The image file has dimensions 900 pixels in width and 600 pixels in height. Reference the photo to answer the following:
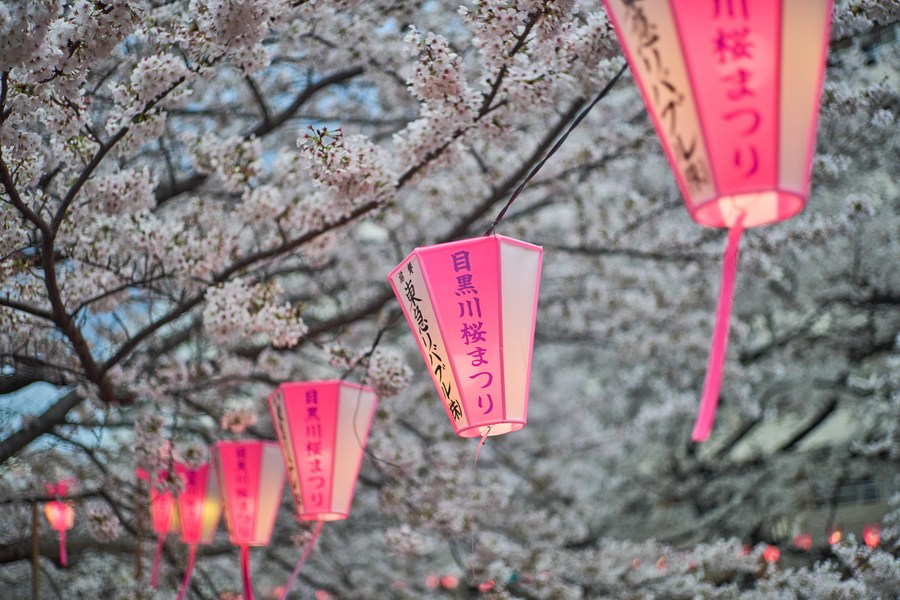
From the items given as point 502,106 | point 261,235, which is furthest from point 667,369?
point 502,106

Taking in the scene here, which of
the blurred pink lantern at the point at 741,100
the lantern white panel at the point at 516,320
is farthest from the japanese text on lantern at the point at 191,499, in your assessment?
Result: the blurred pink lantern at the point at 741,100

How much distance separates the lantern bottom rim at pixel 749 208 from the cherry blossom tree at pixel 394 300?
36.4 inches

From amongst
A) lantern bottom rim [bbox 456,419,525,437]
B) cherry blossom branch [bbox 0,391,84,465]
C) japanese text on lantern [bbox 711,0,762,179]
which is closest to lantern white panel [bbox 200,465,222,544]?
cherry blossom branch [bbox 0,391,84,465]

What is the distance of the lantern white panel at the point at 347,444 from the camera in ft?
14.3

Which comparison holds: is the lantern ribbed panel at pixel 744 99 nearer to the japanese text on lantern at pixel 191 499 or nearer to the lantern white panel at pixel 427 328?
the lantern white panel at pixel 427 328

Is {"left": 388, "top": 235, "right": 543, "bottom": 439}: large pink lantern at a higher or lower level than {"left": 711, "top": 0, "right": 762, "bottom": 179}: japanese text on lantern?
lower

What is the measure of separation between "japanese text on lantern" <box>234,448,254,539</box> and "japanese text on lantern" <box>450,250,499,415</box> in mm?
2392

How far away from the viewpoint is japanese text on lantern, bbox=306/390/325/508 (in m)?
4.34

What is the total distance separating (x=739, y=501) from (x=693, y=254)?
14.5 feet

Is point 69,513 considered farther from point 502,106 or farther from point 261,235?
point 502,106

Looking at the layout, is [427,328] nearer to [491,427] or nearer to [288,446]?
[491,427]

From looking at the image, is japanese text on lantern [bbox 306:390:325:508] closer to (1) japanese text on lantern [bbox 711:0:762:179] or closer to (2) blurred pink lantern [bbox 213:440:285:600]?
(2) blurred pink lantern [bbox 213:440:285:600]

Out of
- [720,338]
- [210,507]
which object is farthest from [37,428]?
[720,338]

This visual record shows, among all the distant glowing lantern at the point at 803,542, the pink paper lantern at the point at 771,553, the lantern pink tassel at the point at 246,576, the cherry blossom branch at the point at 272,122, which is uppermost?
the cherry blossom branch at the point at 272,122
